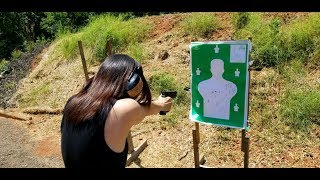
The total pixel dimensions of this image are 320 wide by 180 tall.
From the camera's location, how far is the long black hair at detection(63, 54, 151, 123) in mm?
1970

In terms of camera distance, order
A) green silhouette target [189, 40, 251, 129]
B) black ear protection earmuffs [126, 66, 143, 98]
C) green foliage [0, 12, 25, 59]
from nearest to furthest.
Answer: black ear protection earmuffs [126, 66, 143, 98] → green silhouette target [189, 40, 251, 129] → green foliage [0, 12, 25, 59]

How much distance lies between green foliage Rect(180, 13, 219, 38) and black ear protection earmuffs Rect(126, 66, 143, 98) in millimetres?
5631

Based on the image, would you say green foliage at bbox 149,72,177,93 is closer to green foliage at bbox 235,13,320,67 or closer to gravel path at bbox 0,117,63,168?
green foliage at bbox 235,13,320,67

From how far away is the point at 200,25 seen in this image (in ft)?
25.4

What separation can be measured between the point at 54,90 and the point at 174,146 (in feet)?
12.0

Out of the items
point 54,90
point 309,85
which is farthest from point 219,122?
point 54,90

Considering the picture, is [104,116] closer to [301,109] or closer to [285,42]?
[301,109]

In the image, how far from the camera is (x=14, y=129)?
621cm

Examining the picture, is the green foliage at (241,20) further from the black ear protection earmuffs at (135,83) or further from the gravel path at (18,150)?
the black ear protection earmuffs at (135,83)

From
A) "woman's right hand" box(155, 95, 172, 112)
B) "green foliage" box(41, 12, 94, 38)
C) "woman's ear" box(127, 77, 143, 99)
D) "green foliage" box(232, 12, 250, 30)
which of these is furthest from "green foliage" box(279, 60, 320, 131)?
"green foliage" box(41, 12, 94, 38)

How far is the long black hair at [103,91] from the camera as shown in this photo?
1970 mm

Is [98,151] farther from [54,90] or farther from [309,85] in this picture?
[54,90]

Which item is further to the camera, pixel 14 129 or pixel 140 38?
pixel 140 38

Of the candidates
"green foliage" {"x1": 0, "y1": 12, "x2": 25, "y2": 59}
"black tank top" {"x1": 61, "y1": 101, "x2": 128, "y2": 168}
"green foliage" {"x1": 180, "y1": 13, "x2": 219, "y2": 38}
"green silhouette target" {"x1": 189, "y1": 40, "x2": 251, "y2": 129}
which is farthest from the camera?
"green foliage" {"x1": 0, "y1": 12, "x2": 25, "y2": 59}
